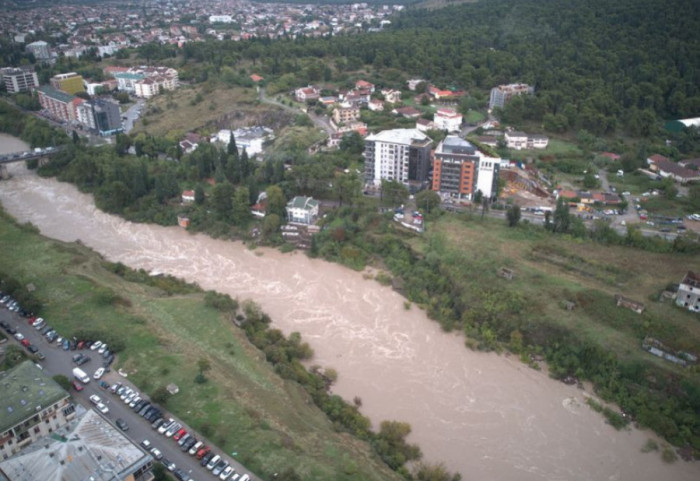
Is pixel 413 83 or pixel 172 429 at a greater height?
pixel 413 83

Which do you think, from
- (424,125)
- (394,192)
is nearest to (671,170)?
(424,125)

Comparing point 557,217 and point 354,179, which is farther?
point 354,179

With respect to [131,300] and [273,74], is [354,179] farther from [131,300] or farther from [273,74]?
[273,74]

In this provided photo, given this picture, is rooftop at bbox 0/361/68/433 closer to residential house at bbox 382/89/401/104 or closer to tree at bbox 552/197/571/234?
tree at bbox 552/197/571/234

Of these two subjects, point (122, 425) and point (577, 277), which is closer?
point (122, 425)

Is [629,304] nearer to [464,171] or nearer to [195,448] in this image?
[464,171]

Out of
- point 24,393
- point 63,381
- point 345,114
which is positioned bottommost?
point 63,381

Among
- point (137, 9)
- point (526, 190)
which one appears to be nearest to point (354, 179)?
point (526, 190)
